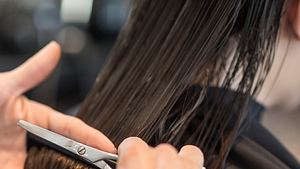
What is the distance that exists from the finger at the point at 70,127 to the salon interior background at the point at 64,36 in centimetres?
107

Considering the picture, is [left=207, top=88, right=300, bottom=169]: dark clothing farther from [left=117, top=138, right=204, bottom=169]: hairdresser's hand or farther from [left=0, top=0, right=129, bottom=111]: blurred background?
[left=0, top=0, right=129, bottom=111]: blurred background

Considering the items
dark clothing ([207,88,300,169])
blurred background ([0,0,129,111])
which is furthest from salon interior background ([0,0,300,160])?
dark clothing ([207,88,300,169])

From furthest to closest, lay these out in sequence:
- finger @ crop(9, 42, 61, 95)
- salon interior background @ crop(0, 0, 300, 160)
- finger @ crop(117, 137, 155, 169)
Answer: salon interior background @ crop(0, 0, 300, 160)
finger @ crop(9, 42, 61, 95)
finger @ crop(117, 137, 155, 169)

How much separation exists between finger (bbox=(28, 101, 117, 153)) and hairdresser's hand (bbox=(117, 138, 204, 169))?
53 millimetres

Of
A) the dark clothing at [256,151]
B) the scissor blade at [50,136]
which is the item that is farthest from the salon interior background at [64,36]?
the scissor blade at [50,136]

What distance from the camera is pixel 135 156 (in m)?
0.50

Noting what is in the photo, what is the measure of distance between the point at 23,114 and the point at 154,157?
0.18 meters

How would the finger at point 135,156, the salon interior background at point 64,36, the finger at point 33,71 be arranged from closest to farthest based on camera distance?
the finger at point 135,156
the finger at point 33,71
the salon interior background at point 64,36

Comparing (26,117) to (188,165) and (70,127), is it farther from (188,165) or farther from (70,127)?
(188,165)

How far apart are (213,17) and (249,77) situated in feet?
0.31

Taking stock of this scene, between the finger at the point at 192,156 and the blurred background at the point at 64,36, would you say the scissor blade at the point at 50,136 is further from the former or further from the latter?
the blurred background at the point at 64,36

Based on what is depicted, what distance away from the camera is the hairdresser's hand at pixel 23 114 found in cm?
59

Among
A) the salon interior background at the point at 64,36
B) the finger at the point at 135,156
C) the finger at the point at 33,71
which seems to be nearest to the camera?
the finger at the point at 135,156

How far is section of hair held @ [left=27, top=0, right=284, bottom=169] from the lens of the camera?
616 millimetres
